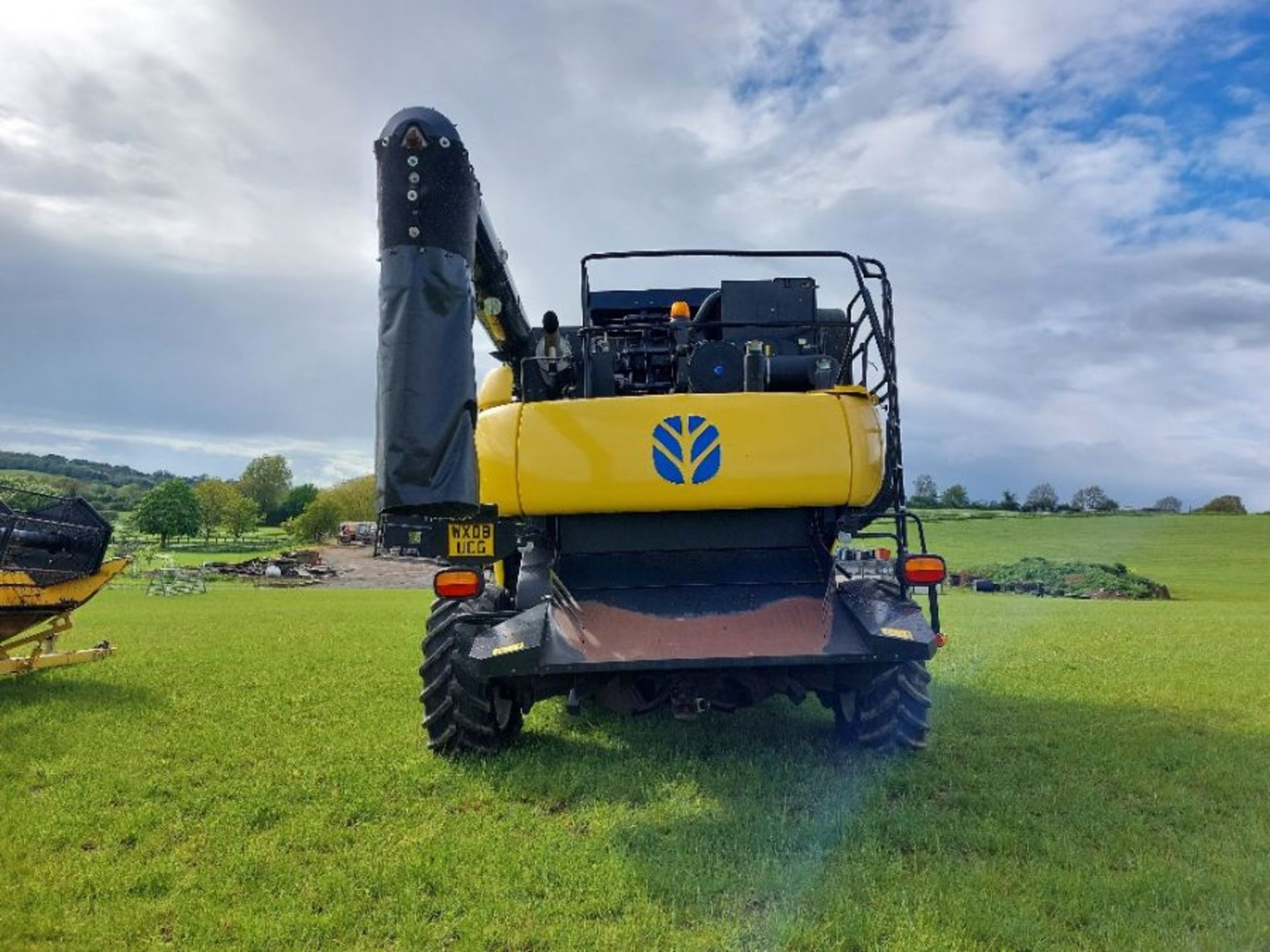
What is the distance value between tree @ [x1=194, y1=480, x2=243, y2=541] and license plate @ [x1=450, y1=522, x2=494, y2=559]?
288ft

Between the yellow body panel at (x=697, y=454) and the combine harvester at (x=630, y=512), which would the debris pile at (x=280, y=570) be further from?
the yellow body panel at (x=697, y=454)

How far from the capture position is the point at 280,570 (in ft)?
174

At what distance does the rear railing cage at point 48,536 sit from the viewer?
8539mm

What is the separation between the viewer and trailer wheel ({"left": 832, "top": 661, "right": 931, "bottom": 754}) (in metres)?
5.62

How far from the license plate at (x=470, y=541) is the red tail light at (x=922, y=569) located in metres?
2.51

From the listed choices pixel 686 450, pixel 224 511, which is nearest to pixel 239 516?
pixel 224 511

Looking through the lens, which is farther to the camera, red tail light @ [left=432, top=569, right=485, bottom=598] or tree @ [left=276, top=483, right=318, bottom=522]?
tree @ [left=276, top=483, right=318, bottom=522]

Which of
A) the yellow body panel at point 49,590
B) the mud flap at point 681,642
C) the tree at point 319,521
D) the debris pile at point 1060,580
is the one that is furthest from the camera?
the tree at point 319,521

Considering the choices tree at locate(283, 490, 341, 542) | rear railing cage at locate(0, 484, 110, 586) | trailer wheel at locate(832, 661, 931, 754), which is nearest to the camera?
trailer wheel at locate(832, 661, 931, 754)

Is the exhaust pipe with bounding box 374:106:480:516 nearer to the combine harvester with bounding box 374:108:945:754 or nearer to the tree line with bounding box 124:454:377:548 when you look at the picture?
the combine harvester with bounding box 374:108:945:754

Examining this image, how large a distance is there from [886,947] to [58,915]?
10.2 feet

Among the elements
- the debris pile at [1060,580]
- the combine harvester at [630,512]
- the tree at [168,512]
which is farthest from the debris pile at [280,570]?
the combine harvester at [630,512]

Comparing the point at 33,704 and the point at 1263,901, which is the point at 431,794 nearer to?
the point at 1263,901

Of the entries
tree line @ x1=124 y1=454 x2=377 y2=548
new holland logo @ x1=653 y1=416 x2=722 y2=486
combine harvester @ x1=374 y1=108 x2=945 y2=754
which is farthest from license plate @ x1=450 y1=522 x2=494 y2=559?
tree line @ x1=124 y1=454 x2=377 y2=548
